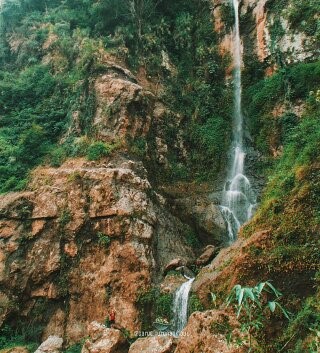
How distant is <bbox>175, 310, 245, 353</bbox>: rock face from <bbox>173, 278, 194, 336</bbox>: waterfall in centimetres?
375

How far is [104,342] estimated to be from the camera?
10.3 m

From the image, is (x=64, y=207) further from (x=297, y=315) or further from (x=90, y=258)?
(x=297, y=315)

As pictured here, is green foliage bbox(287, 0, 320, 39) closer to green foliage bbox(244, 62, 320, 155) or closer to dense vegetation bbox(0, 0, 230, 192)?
green foliage bbox(244, 62, 320, 155)

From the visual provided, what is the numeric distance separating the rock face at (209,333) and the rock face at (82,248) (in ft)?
17.5

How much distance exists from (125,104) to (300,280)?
490 inches

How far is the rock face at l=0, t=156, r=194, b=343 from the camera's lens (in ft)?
43.9

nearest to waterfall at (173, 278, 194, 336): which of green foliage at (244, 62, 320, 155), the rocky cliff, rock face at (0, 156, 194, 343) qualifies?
the rocky cliff

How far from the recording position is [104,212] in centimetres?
1452

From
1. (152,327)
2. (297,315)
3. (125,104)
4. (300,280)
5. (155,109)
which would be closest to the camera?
(297,315)

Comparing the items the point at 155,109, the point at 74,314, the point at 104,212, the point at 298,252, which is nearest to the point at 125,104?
the point at 155,109

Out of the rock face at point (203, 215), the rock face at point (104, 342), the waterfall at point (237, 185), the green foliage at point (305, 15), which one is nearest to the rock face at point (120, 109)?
the rock face at point (203, 215)

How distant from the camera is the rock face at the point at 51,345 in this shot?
38.4ft

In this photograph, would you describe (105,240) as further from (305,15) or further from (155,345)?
(305,15)

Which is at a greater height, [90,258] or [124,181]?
[124,181]
